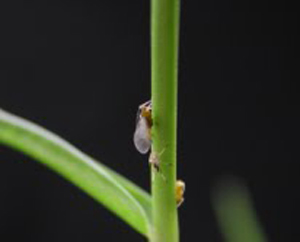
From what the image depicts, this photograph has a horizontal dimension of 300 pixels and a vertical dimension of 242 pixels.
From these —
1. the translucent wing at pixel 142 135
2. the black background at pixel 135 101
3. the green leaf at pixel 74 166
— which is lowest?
the green leaf at pixel 74 166

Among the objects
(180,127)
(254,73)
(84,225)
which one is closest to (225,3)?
(254,73)

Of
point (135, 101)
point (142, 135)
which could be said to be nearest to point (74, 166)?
point (142, 135)

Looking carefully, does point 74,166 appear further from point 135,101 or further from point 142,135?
point 135,101

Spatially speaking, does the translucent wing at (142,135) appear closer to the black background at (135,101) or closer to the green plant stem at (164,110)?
the green plant stem at (164,110)

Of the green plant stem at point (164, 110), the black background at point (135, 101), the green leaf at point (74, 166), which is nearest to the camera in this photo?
the green plant stem at point (164, 110)

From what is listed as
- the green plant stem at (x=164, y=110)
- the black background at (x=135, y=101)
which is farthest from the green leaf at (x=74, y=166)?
the black background at (x=135, y=101)

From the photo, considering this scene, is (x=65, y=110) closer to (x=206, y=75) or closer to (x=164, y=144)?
(x=206, y=75)

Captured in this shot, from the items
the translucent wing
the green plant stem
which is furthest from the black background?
the green plant stem
